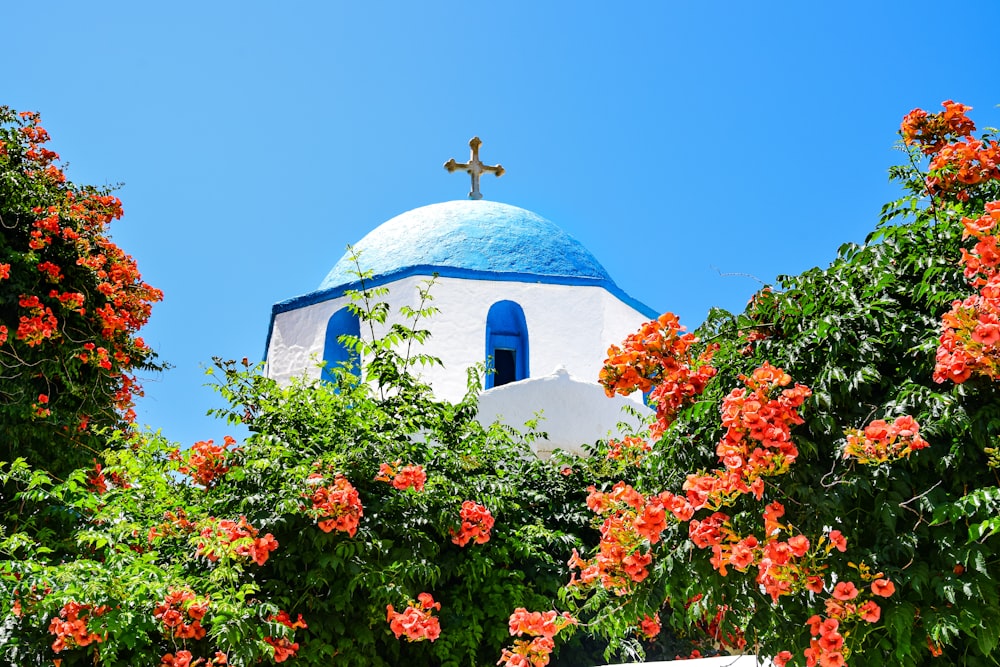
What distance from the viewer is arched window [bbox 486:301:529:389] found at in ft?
31.2

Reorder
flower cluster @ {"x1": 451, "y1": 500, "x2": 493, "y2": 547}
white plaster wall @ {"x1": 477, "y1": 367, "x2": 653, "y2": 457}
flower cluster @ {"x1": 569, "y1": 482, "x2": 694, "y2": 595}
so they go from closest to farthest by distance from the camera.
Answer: flower cluster @ {"x1": 569, "y1": 482, "x2": 694, "y2": 595}, flower cluster @ {"x1": 451, "y1": 500, "x2": 493, "y2": 547}, white plaster wall @ {"x1": 477, "y1": 367, "x2": 653, "y2": 457}

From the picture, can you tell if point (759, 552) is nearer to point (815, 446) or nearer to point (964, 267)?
point (815, 446)

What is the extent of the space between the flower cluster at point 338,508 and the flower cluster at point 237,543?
247 mm

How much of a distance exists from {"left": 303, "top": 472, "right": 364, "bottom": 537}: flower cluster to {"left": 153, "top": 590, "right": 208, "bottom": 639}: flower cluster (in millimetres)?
615

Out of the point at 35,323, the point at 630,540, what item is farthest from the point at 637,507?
the point at 35,323

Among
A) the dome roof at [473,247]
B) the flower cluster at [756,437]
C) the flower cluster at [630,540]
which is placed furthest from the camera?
the dome roof at [473,247]

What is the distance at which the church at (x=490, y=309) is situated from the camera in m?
8.94

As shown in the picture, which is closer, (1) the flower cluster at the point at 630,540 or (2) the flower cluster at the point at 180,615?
(1) the flower cluster at the point at 630,540

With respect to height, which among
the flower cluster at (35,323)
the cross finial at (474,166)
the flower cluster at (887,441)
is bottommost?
the flower cluster at (887,441)

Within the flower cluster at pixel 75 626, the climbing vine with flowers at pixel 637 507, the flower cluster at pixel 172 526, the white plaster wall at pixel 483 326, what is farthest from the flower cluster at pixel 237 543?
the white plaster wall at pixel 483 326

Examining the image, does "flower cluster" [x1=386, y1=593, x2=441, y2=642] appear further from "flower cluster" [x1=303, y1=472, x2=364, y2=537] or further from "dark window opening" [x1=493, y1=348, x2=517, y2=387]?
"dark window opening" [x1=493, y1=348, x2=517, y2=387]

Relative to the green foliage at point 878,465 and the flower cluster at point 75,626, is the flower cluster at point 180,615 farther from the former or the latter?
the green foliage at point 878,465

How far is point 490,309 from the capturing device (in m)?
9.56

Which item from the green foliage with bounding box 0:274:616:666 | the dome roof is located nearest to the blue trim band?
the dome roof
